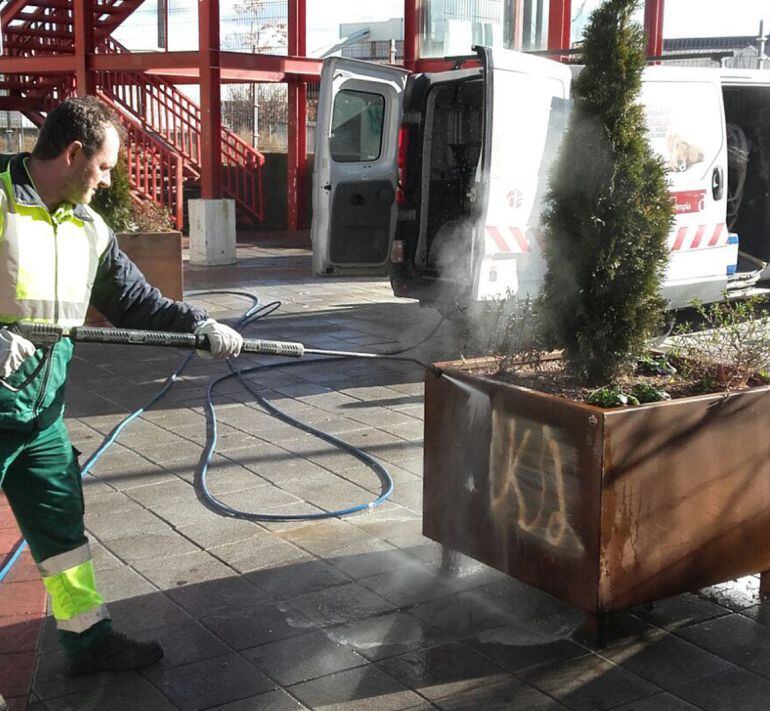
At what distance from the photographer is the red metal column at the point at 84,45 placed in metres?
15.0

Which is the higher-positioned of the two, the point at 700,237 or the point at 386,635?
the point at 700,237

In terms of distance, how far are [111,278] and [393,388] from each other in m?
4.05

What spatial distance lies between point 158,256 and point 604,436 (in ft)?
22.1

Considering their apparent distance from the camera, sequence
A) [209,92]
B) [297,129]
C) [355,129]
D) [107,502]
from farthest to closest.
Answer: [297,129] < [209,92] < [355,129] < [107,502]

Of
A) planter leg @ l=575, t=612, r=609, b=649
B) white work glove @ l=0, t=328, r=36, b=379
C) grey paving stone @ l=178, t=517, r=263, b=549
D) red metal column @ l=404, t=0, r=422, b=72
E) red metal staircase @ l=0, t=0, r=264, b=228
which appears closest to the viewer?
white work glove @ l=0, t=328, r=36, b=379

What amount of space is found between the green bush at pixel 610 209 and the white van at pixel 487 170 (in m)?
3.74

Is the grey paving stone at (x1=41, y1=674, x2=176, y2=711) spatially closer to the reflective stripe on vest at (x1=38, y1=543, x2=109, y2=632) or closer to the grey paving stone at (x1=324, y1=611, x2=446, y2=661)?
the reflective stripe on vest at (x1=38, y1=543, x2=109, y2=632)

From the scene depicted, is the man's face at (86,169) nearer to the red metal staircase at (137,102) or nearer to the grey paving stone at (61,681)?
the grey paving stone at (61,681)

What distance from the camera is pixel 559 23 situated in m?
13.9

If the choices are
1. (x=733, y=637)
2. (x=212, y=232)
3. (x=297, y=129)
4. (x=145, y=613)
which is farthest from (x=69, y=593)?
(x=297, y=129)

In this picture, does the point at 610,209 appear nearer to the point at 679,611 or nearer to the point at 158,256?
the point at 679,611

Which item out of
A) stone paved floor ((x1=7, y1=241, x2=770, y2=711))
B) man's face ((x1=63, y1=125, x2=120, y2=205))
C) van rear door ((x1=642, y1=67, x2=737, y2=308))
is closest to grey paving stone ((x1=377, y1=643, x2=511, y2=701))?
stone paved floor ((x1=7, y1=241, x2=770, y2=711))

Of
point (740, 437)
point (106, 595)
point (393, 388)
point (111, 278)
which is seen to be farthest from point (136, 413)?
point (740, 437)

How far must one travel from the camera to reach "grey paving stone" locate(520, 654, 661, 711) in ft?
10.6
